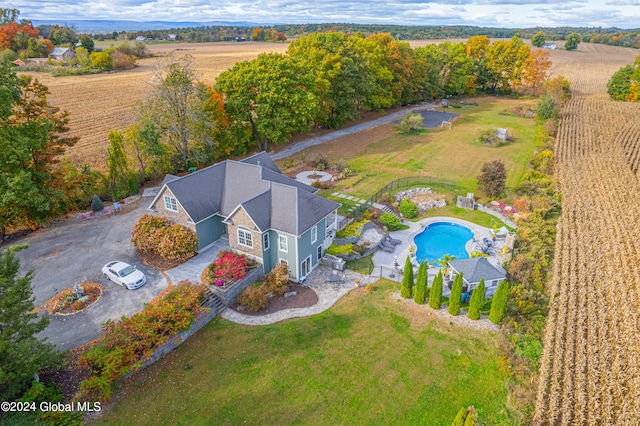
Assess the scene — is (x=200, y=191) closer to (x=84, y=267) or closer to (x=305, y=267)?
(x=84, y=267)

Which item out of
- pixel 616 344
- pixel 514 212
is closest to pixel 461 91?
pixel 514 212

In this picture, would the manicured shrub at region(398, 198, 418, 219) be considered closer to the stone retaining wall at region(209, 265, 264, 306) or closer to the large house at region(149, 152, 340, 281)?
the large house at region(149, 152, 340, 281)

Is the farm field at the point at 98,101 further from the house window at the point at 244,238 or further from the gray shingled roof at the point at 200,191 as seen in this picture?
the house window at the point at 244,238

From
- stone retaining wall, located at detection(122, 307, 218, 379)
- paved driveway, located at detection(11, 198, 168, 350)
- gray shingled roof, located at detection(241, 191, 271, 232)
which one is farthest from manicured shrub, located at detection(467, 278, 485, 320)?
paved driveway, located at detection(11, 198, 168, 350)

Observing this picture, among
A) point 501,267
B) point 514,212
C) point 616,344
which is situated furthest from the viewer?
point 514,212

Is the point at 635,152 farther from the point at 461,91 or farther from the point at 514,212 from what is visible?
the point at 461,91

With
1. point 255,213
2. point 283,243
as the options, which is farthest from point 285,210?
point 283,243
